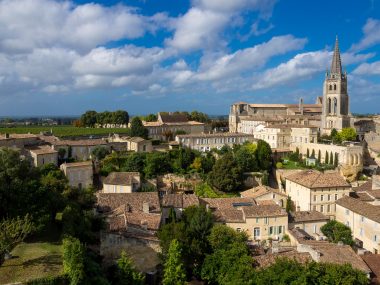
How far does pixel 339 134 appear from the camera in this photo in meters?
62.2

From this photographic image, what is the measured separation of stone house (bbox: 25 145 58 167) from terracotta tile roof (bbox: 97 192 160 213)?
434 inches

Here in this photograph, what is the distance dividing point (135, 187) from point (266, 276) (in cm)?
2038

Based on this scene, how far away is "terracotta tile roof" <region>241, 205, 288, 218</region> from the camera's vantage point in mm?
32750

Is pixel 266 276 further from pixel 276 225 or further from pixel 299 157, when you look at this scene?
pixel 299 157


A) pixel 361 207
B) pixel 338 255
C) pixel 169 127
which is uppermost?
pixel 169 127

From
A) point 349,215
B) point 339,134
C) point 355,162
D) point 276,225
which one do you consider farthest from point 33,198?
point 339,134

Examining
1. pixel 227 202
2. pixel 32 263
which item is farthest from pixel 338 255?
pixel 32 263

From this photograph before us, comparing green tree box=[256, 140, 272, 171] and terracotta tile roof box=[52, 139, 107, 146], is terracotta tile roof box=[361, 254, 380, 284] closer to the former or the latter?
green tree box=[256, 140, 272, 171]

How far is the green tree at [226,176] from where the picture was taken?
4325cm

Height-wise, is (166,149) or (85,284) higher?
(166,149)

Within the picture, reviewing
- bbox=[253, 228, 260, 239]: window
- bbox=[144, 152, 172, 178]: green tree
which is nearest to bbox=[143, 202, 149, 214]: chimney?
bbox=[253, 228, 260, 239]: window

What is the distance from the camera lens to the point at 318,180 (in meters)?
40.2

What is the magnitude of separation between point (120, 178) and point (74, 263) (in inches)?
806

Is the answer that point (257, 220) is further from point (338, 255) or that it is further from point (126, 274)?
point (126, 274)
